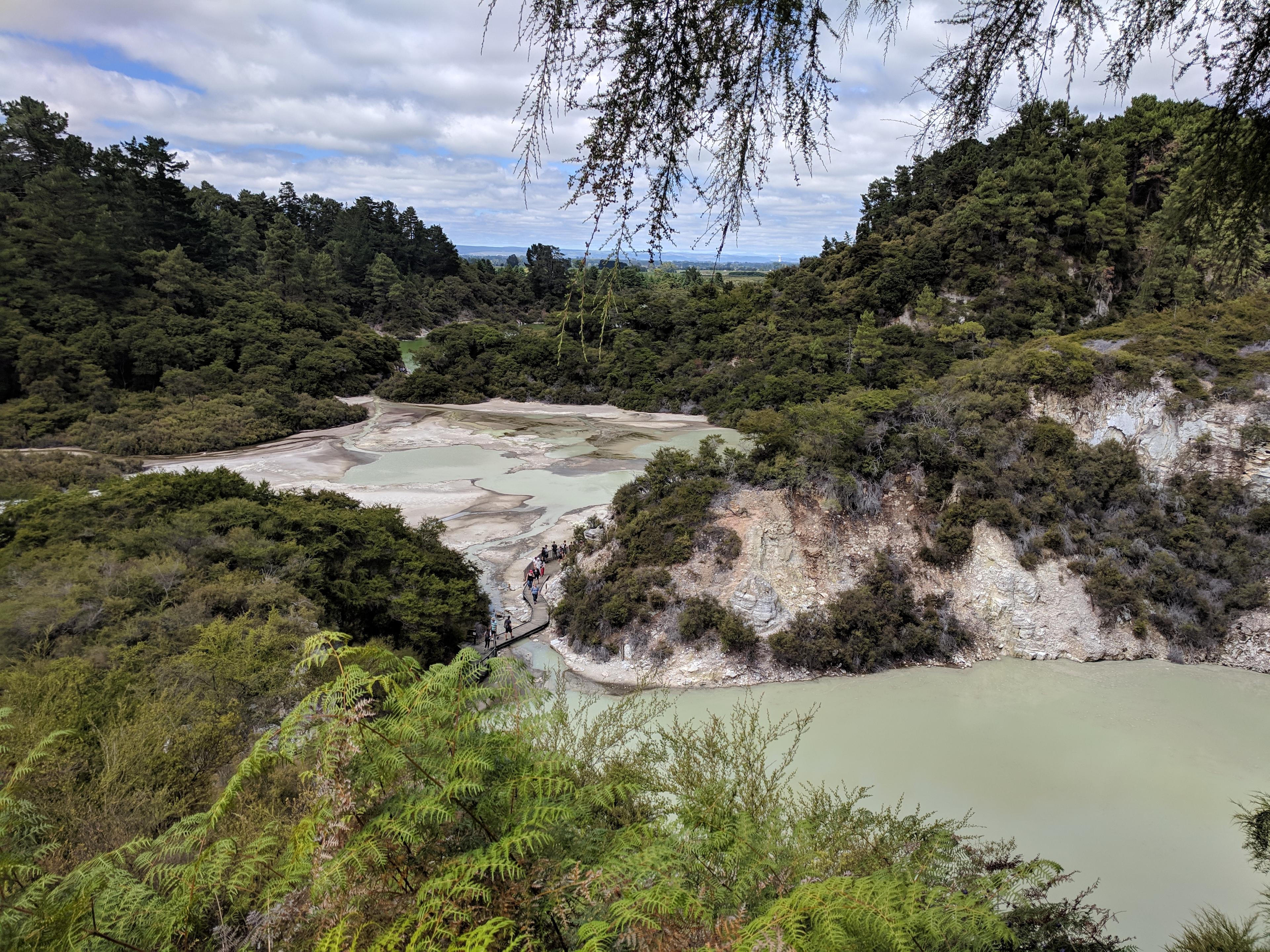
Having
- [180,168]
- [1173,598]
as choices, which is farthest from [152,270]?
[1173,598]

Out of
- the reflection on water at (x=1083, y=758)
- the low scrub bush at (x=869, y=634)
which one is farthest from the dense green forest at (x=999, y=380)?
the reflection on water at (x=1083, y=758)

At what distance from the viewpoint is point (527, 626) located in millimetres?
16750

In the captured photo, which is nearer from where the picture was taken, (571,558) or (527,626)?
(527,626)

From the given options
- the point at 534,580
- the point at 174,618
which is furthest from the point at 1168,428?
the point at 174,618

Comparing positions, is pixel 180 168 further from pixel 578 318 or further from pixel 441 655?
pixel 578 318

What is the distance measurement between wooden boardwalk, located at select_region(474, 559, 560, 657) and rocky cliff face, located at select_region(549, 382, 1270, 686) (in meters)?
1.01

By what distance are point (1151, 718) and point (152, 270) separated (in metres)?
57.9

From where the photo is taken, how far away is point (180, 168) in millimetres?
48562

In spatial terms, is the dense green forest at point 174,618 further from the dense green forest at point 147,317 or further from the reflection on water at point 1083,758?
the dense green forest at point 147,317

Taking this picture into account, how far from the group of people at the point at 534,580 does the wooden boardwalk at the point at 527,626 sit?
0.04 metres

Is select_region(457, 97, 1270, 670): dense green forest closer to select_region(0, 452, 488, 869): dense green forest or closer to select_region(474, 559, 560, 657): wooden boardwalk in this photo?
select_region(474, 559, 560, 657): wooden boardwalk

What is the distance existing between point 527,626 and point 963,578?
12236 mm

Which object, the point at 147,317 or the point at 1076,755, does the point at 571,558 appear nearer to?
the point at 1076,755

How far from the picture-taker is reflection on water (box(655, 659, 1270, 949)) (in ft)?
29.0
